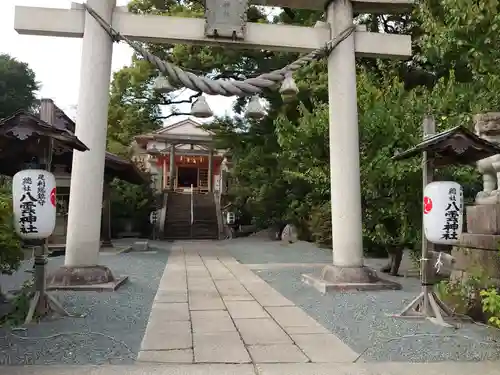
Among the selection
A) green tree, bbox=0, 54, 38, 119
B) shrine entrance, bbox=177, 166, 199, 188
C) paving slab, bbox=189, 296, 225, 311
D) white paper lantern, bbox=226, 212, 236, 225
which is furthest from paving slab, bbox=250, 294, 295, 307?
shrine entrance, bbox=177, 166, 199, 188

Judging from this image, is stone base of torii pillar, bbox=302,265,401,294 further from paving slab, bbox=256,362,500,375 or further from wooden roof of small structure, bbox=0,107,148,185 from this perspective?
wooden roof of small structure, bbox=0,107,148,185

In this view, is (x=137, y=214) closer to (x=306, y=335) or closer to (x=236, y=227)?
(x=236, y=227)

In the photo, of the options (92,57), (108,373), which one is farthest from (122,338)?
(92,57)

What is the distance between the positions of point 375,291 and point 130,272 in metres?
5.17

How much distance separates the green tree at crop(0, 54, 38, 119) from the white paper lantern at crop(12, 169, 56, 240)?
2394 centimetres

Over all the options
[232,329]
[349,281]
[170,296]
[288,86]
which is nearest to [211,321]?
[232,329]

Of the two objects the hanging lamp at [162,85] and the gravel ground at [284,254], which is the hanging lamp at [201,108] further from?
the gravel ground at [284,254]

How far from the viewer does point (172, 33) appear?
762 centimetres

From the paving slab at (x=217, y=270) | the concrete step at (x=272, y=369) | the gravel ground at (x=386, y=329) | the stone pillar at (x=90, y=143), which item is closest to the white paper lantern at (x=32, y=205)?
the concrete step at (x=272, y=369)

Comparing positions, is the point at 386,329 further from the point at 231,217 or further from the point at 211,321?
the point at 231,217

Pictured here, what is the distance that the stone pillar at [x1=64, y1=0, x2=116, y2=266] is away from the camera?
7.26m

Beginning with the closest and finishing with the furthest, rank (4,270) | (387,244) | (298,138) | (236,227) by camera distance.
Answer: (4,270) → (387,244) → (298,138) → (236,227)

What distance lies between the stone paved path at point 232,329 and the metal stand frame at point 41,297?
1.12 meters

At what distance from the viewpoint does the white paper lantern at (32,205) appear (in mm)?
5160
